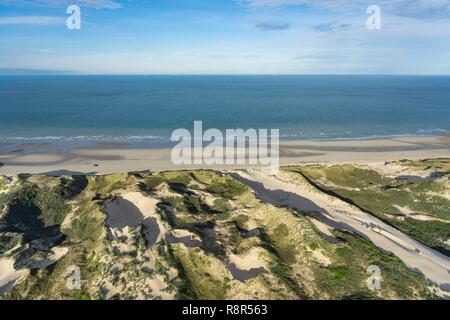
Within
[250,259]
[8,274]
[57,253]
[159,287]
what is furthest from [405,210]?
[8,274]

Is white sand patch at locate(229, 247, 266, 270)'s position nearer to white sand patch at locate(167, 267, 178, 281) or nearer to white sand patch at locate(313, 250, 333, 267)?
white sand patch at locate(313, 250, 333, 267)

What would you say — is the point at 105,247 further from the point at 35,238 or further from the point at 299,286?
the point at 299,286

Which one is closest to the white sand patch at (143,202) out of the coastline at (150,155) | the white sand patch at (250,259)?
the white sand patch at (250,259)

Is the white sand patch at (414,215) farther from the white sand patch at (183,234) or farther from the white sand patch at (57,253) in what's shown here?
the white sand patch at (57,253)

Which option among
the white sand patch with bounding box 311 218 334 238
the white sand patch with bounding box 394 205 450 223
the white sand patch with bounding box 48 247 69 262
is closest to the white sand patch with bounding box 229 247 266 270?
the white sand patch with bounding box 311 218 334 238

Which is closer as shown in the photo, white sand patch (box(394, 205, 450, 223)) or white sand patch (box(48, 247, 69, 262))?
white sand patch (box(48, 247, 69, 262))

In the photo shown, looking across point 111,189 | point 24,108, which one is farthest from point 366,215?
point 24,108
